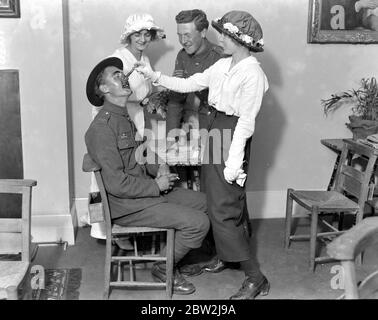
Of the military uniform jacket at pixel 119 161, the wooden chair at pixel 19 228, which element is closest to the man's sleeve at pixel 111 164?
the military uniform jacket at pixel 119 161

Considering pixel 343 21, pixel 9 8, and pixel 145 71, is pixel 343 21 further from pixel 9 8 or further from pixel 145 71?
pixel 9 8

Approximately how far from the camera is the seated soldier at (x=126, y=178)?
131 inches

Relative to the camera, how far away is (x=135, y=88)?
158 inches

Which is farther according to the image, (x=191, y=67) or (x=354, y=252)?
(x=191, y=67)

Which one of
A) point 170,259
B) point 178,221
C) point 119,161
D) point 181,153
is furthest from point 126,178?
point 181,153

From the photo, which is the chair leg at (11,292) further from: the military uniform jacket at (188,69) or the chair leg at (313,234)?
the chair leg at (313,234)

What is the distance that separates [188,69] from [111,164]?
111 centimetres

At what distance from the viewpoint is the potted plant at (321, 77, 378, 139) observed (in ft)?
14.9

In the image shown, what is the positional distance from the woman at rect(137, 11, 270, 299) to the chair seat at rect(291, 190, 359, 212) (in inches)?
28.3

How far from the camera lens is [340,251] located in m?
1.64
